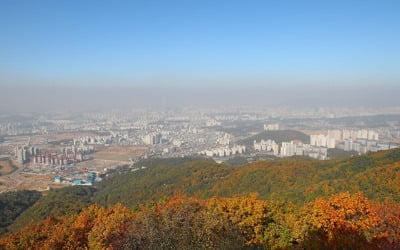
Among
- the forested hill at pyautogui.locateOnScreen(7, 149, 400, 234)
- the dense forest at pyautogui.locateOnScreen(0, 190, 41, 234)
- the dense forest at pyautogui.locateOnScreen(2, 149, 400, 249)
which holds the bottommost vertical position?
the dense forest at pyautogui.locateOnScreen(0, 190, 41, 234)

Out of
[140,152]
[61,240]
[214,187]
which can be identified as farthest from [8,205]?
[140,152]

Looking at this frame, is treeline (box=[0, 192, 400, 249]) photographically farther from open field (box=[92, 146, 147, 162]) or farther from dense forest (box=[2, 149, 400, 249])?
open field (box=[92, 146, 147, 162])

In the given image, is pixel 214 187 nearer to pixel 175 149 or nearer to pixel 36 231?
pixel 36 231

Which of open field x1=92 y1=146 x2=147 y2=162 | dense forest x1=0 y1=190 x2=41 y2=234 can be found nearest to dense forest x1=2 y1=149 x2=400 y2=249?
dense forest x1=0 y1=190 x2=41 y2=234

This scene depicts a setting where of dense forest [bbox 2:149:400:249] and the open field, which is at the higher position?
dense forest [bbox 2:149:400:249]

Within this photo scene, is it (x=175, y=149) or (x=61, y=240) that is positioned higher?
(x=61, y=240)
